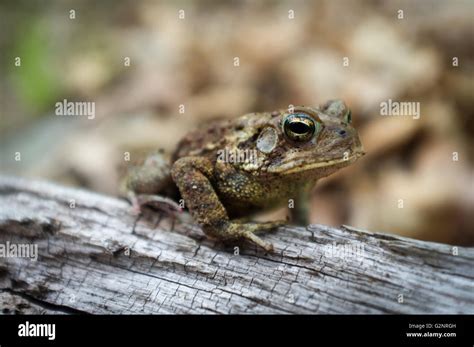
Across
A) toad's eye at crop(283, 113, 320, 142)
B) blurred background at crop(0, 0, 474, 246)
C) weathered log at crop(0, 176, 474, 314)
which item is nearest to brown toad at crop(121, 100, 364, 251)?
toad's eye at crop(283, 113, 320, 142)

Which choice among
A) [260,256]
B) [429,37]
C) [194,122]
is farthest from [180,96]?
[260,256]

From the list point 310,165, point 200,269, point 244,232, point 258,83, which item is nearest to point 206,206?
point 244,232

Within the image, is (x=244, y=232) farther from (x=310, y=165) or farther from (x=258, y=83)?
(x=258, y=83)

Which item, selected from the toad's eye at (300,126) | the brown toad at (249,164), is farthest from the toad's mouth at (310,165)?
the toad's eye at (300,126)

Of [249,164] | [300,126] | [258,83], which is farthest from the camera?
[258,83]

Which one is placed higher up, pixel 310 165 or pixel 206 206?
pixel 310 165

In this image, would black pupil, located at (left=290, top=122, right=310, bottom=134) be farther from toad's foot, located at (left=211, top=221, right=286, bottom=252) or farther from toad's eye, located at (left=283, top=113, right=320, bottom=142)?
toad's foot, located at (left=211, top=221, right=286, bottom=252)
